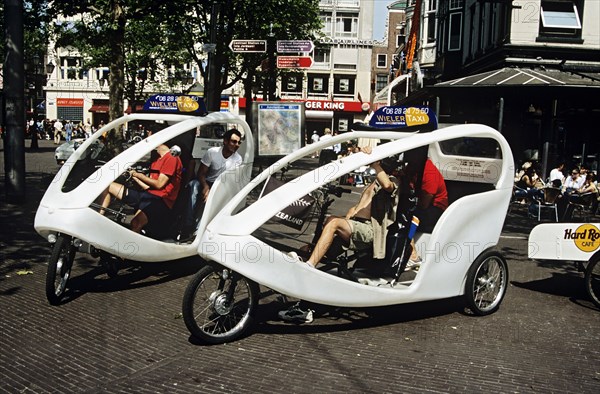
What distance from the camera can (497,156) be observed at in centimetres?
696

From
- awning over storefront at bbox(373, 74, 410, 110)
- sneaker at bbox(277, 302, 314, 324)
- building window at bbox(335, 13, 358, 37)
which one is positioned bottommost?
sneaker at bbox(277, 302, 314, 324)

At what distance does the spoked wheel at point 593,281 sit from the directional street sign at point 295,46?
8815mm

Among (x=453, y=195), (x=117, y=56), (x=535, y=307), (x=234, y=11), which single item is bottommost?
(x=535, y=307)

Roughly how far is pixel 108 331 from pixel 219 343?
1.01 meters

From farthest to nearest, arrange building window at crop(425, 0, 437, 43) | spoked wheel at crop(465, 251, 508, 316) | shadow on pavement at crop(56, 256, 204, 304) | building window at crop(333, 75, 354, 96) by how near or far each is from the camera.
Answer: building window at crop(333, 75, 354, 96) < building window at crop(425, 0, 437, 43) < shadow on pavement at crop(56, 256, 204, 304) < spoked wheel at crop(465, 251, 508, 316)

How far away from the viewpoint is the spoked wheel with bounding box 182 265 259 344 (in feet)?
16.9

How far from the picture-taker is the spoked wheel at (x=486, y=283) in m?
6.24

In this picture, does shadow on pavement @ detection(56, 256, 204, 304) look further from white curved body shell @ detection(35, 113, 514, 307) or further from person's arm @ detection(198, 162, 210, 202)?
person's arm @ detection(198, 162, 210, 202)

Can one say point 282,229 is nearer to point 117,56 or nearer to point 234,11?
point 117,56

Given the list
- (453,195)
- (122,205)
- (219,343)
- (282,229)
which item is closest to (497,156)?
(453,195)

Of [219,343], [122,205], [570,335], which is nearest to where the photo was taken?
[219,343]

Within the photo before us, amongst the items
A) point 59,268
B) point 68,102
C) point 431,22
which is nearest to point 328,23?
point 431,22

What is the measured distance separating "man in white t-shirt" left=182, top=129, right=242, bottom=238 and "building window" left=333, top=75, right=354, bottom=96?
51.2 meters

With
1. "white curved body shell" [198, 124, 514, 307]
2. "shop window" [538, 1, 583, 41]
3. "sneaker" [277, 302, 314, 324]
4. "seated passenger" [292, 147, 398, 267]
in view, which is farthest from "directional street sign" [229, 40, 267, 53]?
"shop window" [538, 1, 583, 41]
